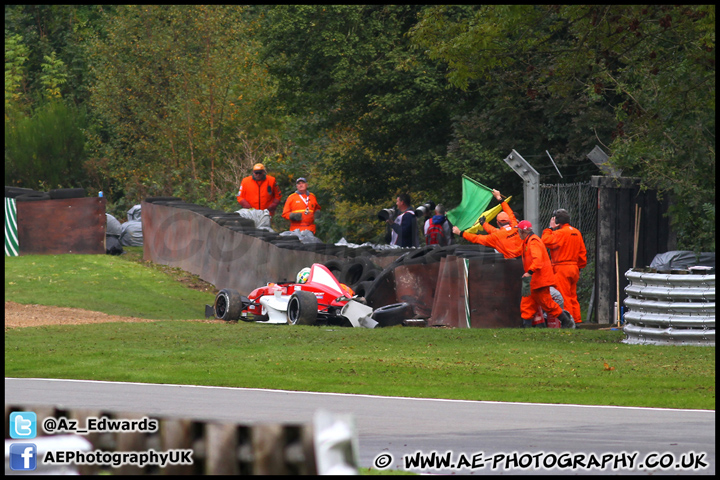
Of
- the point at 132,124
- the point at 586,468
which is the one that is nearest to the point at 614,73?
the point at 586,468

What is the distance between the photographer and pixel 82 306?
21938 mm

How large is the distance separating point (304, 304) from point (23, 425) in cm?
1210

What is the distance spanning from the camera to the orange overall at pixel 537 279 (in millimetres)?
17328

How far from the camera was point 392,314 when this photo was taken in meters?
18.6

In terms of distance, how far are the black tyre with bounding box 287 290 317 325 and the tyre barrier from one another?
547 centimetres

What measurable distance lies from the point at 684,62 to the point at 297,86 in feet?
56.4

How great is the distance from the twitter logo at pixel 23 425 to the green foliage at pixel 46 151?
39.3m

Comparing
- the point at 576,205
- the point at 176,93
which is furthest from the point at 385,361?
the point at 176,93

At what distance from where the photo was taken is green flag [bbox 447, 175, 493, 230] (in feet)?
66.7

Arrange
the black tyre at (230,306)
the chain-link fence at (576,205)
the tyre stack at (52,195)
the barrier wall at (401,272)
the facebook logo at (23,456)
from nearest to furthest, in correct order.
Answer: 1. the facebook logo at (23,456)
2. the barrier wall at (401,272)
3. the black tyre at (230,306)
4. the chain-link fence at (576,205)
5. the tyre stack at (52,195)

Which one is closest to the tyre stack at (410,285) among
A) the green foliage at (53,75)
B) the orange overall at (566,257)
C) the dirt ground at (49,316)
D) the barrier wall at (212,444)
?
the orange overall at (566,257)

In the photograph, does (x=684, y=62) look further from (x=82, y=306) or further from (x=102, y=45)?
(x=102, y=45)

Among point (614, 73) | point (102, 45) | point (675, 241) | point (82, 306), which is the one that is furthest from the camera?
point (102, 45)

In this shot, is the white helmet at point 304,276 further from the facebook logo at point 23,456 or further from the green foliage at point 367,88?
the facebook logo at point 23,456
